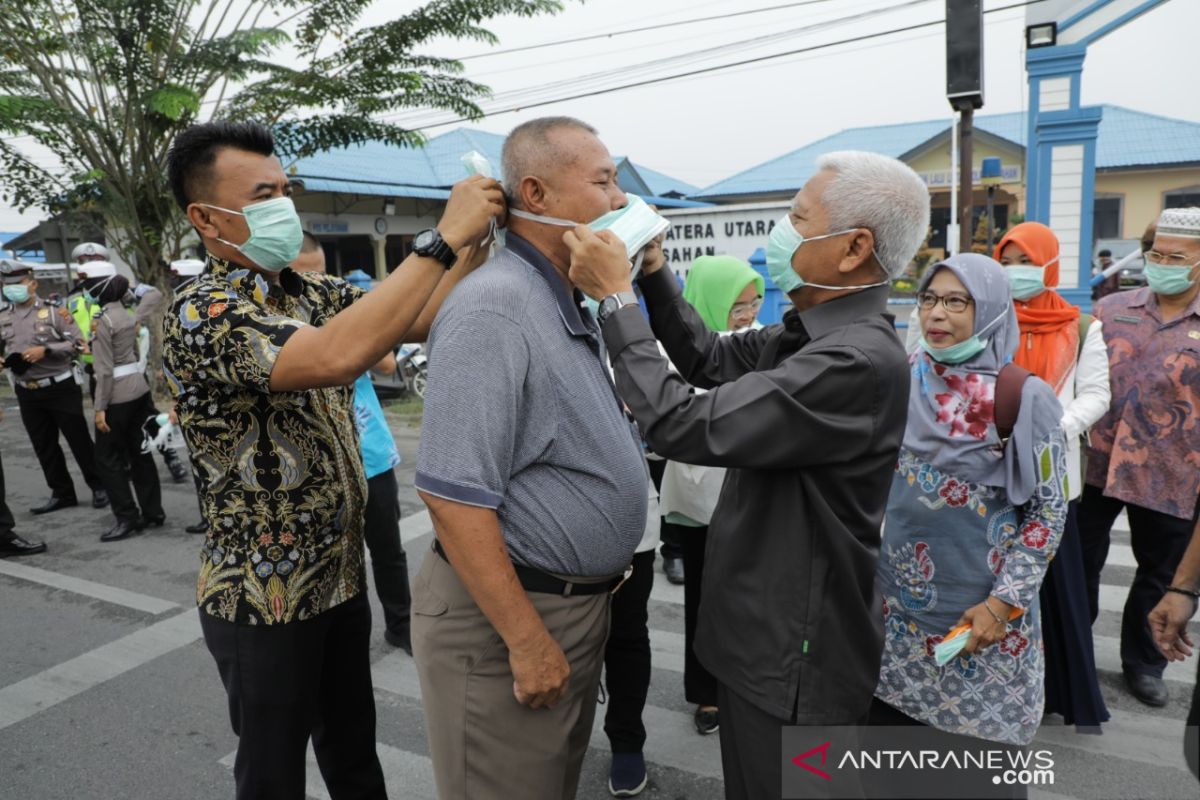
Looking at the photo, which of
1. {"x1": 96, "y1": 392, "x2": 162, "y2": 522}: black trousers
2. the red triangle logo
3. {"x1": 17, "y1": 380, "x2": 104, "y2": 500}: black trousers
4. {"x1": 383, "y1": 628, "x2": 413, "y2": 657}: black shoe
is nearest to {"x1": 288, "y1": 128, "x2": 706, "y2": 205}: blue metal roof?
{"x1": 17, "y1": 380, "x2": 104, "y2": 500}: black trousers

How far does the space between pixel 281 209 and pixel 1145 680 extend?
374 centimetres

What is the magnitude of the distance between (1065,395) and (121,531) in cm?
597

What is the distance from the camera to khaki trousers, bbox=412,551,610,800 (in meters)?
1.71

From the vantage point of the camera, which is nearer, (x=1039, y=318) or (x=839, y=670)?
(x=839, y=670)

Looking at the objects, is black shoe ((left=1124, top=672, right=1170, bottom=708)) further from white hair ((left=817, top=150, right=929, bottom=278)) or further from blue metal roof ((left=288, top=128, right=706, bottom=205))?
blue metal roof ((left=288, top=128, right=706, bottom=205))

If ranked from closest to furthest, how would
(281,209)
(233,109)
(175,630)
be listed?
1. (281,209)
2. (175,630)
3. (233,109)

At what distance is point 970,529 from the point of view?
91.8 inches

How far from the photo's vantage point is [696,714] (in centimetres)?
326

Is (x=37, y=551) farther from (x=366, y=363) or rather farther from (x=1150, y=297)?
(x=1150, y=297)

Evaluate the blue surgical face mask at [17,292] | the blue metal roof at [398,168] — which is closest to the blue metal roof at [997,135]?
the blue metal roof at [398,168]

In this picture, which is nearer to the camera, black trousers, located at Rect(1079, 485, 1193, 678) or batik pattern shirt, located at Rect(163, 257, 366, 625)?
batik pattern shirt, located at Rect(163, 257, 366, 625)

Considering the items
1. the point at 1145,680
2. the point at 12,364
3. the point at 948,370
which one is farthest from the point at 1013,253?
the point at 12,364

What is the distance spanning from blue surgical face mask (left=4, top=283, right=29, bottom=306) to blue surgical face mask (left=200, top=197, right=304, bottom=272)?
570cm

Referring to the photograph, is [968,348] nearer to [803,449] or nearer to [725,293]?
[803,449]
